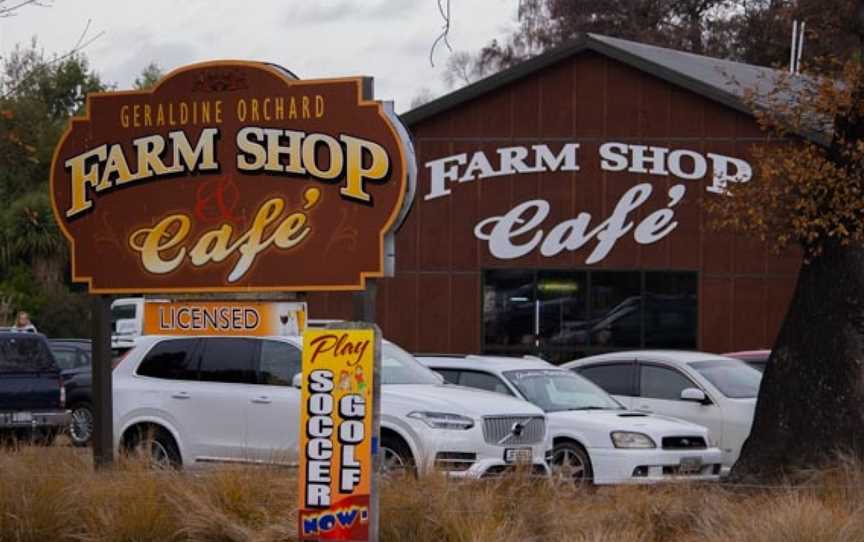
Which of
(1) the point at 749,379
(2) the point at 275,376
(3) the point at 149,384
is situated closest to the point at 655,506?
(2) the point at 275,376

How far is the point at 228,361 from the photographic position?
606 inches

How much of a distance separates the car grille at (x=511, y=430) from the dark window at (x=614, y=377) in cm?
433

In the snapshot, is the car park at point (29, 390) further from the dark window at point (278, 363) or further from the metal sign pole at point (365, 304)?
the metal sign pole at point (365, 304)

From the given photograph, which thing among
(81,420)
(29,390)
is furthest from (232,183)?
(81,420)

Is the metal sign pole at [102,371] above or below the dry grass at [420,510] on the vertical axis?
above

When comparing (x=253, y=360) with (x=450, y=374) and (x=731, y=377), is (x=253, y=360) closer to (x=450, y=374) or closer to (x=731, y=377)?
(x=450, y=374)

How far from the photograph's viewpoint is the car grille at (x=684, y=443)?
16031 mm

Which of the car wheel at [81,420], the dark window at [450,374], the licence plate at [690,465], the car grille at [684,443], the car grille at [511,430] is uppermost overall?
the dark window at [450,374]

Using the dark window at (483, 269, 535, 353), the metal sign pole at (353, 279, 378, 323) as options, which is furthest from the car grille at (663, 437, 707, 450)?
the dark window at (483, 269, 535, 353)

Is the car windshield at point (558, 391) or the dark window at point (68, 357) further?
the dark window at point (68, 357)

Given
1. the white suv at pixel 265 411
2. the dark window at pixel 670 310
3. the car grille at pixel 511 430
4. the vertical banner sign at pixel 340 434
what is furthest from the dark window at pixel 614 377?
the dark window at pixel 670 310

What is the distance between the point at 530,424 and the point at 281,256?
11.7 ft

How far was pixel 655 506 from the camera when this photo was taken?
1136 cm

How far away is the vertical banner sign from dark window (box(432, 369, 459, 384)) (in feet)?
21.5
